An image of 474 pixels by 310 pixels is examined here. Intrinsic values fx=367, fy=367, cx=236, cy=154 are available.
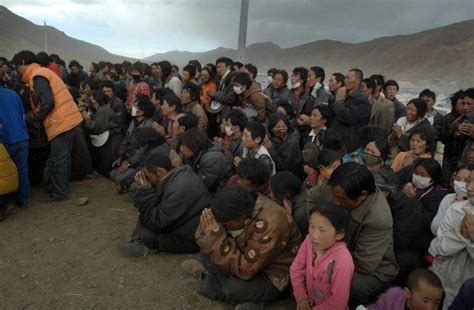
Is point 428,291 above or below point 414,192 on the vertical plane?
below

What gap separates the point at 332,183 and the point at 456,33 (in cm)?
4891

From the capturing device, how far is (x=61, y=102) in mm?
5160

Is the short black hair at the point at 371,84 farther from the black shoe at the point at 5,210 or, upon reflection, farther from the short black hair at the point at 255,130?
the black shoe at the point at 5,210

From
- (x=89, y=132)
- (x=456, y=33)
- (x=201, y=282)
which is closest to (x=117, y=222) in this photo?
(x=201, y=282)

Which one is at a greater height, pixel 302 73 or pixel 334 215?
pixel 302 73

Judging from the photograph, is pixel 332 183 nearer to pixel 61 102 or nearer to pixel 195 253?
pixel 195 253

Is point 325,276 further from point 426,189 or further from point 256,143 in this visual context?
point 256,143

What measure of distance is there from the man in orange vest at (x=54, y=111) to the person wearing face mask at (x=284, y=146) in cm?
286

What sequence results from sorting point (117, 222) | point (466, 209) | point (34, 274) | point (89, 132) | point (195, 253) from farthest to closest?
point (89, 132) < point (117, 222) < point (195, 253) < point (34, 274) < point (466, 209)

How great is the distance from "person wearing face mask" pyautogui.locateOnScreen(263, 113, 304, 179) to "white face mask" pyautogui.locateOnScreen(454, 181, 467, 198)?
1999 millimetres

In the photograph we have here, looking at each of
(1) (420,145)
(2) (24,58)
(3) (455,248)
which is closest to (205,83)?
(2) (24,58)

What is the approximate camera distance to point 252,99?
5.77 metres

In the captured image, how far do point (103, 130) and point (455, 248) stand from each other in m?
5.35

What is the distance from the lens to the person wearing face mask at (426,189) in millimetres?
3371
